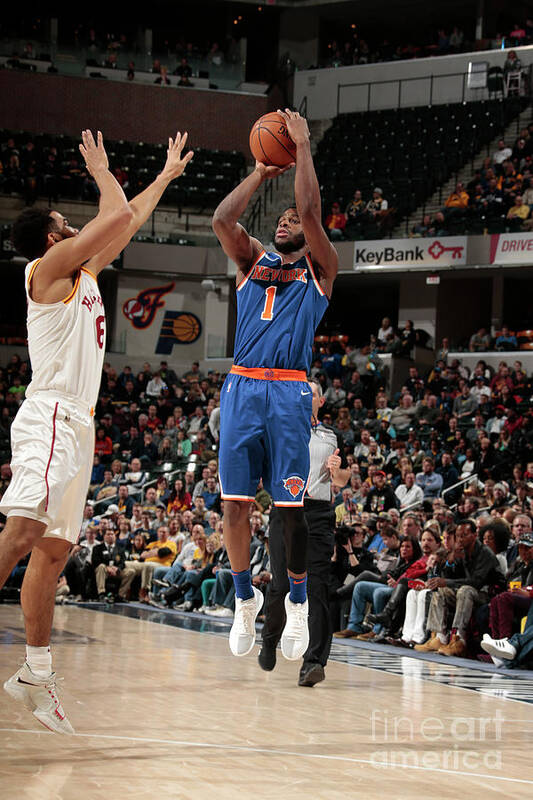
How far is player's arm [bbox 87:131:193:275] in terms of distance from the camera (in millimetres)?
5055

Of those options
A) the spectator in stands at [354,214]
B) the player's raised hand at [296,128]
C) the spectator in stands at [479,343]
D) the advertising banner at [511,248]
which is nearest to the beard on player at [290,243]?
the player's raised hand at [296,128]

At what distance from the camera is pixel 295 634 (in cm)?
535

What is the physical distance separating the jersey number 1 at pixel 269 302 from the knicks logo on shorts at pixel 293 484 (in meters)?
0.88

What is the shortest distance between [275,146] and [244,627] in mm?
2576

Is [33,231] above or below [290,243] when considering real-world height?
below

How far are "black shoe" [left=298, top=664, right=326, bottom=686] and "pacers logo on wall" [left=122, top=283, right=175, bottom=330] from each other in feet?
68.4

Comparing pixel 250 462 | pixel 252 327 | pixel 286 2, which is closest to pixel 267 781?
pixel 250 462

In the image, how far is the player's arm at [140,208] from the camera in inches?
199

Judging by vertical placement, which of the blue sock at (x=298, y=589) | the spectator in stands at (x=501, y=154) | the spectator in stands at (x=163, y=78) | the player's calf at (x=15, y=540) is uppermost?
the spectator in stands at (x=163, y=78)

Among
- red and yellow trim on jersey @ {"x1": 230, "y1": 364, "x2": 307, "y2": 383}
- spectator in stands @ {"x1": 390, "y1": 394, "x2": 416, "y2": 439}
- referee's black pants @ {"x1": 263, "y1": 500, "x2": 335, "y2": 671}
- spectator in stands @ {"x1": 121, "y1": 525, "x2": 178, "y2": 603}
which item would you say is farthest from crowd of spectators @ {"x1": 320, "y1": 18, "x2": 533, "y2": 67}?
red and yellow trim on jersey @ {"x1": 230, "y1": 364, "x2": 307, "y2": 383}

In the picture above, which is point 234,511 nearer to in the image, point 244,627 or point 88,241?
point 244,627

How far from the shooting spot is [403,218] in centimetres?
2431

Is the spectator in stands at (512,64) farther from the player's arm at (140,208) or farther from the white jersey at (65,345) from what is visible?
the white jersey at (65,345)

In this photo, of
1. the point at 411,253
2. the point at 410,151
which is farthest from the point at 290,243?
the point at 410,151
